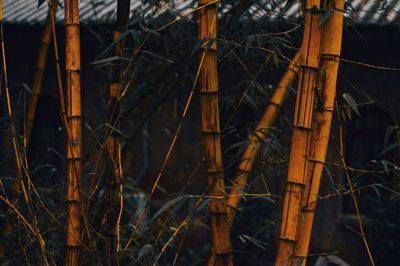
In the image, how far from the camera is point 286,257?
8.88 feet

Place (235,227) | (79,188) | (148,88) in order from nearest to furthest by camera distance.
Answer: (79,188) → (148,88) → (235,227)

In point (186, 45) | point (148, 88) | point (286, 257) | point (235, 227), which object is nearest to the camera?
point (286, 257)

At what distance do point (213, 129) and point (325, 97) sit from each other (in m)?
0.43

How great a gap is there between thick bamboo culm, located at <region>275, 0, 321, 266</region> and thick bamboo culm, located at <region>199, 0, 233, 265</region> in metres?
0.33

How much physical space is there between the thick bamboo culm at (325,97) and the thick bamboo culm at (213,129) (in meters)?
0.31

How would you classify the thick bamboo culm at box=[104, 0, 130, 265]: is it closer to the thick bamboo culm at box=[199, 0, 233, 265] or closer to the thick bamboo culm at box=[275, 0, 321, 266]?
the thick bamboo culm at box=[199, 0, 233, 265]

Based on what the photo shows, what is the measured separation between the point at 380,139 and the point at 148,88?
195 inches

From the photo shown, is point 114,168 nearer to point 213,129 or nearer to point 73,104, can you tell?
point 73,104

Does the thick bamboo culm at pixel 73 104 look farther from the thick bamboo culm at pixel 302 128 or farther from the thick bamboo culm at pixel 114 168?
the thick bamboo culm at pixel 302 128

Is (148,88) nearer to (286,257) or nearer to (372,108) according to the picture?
(286,257)

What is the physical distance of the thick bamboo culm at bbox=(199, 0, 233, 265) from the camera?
296 cm

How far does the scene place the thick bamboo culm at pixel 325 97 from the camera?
2.71 meters

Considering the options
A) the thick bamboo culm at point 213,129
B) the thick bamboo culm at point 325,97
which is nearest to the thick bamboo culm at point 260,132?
the thick bamboo culm at point 213,129

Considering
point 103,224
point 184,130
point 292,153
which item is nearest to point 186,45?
point 103,224
